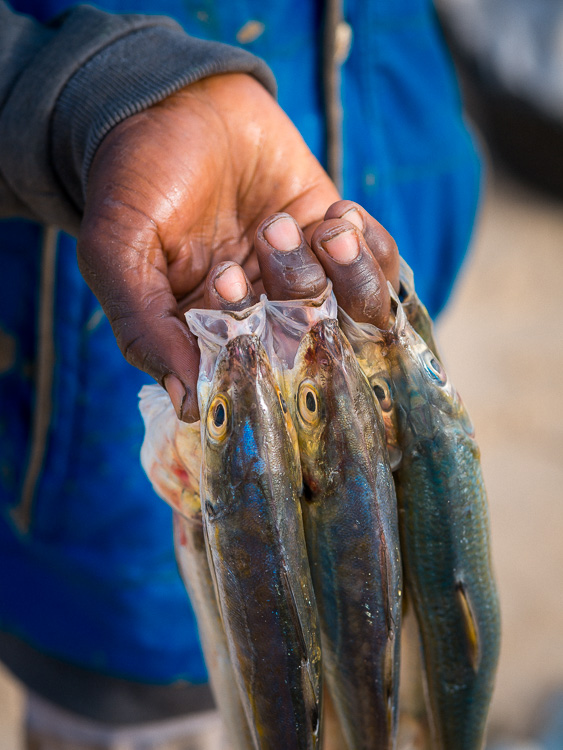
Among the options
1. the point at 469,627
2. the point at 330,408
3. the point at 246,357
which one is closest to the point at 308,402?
the point at 330,408

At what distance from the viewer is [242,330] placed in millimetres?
1307

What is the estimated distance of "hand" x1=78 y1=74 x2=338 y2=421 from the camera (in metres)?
1.34

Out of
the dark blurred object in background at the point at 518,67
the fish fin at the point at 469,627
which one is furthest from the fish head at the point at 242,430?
the dark blurred object in background at the point at 518,67

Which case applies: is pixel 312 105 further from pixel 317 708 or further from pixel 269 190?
pixel 317 708

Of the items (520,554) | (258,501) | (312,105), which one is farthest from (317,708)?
(520,554)

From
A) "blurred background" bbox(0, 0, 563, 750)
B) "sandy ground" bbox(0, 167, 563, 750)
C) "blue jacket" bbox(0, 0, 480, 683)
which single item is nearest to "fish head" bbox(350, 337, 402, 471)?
"blue jacket" bbox(0, 0, 480, 683)

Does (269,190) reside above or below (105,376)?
above

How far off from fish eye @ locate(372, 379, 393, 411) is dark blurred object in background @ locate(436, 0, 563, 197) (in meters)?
6.13

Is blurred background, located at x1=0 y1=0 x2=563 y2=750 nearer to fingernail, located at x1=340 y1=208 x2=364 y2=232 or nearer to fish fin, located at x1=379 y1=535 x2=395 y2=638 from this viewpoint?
fish fin, located at x1=379 y1=535 x2=395 y2=638

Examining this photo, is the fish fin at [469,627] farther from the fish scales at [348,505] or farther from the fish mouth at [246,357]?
the fish mouth at [246,357]

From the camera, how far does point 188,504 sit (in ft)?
4.93

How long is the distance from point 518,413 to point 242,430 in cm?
435

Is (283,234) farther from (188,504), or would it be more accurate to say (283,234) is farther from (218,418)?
(188,504)

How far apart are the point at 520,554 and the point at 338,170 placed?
310cm
